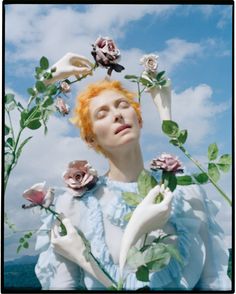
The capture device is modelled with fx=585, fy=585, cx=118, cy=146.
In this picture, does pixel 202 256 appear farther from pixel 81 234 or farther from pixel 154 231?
pixel 81 234

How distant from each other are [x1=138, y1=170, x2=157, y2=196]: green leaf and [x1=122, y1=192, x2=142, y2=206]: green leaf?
2 centimetres

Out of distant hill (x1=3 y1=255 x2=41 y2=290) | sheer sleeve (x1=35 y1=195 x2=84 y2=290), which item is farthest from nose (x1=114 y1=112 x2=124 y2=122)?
distant hill (x1=3 y1=255 x2=41 y2=290)

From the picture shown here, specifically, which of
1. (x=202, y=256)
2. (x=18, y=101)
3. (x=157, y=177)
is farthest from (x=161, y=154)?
(x=18, y=101)

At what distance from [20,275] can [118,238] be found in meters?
0.28

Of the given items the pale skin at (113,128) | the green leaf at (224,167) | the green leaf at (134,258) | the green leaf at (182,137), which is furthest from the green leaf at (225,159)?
the green leaf at (134,258)

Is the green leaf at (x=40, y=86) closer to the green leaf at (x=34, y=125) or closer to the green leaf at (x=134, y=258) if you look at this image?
the green leaf at (x=34, y=125)

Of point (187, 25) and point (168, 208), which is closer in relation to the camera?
point (168, 208)

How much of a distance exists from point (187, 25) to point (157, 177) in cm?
44

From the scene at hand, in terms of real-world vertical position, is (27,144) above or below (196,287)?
above

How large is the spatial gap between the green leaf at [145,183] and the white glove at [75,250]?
0.21 metres

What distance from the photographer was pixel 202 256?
158 cm

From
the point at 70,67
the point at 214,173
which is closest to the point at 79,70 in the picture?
the point at 70,67

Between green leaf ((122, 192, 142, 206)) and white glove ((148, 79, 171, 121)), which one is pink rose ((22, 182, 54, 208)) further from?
white glove ((148, 79, 171, 121))

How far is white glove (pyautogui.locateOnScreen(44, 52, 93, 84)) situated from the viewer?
1.65m
